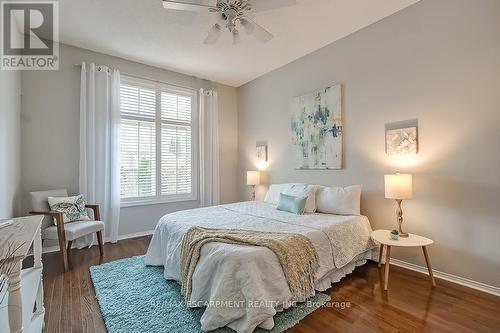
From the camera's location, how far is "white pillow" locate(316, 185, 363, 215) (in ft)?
9.94

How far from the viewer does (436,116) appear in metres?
2.60

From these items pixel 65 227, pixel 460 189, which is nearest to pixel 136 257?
pixel 65 227

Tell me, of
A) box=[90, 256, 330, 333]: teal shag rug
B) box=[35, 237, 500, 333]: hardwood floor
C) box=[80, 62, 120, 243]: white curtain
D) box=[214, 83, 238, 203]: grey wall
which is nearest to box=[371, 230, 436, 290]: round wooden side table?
box=[35, 237, 500, 333]: hardwood floor

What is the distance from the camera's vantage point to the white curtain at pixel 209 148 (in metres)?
4.88

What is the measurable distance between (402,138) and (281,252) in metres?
2.05

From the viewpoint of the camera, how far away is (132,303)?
2.13 metres

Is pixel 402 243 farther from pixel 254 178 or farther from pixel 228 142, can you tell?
pixel 228 142

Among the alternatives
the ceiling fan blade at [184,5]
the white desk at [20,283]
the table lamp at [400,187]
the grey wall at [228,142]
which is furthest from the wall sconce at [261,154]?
the white desk at [20,283]

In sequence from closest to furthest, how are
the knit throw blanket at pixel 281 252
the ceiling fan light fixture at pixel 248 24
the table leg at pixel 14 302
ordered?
the table leg at pixel 14 302, the knit throw blanket at pixel 281 252, the ceiling fan light fixture at pixel 248 24

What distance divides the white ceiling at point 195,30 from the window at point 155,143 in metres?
0.59

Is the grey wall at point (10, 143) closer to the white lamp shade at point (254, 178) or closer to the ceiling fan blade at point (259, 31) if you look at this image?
the ceiling fan blade at point (259, 31)

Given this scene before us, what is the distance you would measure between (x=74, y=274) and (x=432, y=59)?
184 inches

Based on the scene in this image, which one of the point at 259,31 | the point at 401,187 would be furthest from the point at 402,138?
the point at 259,31

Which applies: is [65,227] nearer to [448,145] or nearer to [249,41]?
[249,41]
